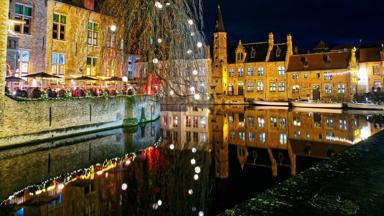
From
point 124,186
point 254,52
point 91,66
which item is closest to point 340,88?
point 254,52

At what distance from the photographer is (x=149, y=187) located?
6.61m

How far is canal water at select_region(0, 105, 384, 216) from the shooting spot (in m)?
5.65

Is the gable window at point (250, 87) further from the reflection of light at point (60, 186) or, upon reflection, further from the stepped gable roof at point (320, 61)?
the reflection of light at point (60, 186)

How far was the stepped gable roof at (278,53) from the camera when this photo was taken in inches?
1741

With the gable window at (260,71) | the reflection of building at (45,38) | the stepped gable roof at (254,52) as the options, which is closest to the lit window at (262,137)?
the reflection of building at (45,38)

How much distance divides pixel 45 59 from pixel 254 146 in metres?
14.2

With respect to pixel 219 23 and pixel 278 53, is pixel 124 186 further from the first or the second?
pixel 219 23

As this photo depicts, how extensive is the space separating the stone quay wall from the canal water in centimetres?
61

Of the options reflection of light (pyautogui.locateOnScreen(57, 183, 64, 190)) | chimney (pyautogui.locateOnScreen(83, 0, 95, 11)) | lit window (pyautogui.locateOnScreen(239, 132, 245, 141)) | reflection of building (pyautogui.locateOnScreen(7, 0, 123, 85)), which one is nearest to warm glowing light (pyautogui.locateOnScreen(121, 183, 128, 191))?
reflection of light (pyautogui.locateOnScreen(57, 183, 64, 190))

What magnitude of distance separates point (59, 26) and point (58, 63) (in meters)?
2.46

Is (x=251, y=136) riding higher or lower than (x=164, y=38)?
lower

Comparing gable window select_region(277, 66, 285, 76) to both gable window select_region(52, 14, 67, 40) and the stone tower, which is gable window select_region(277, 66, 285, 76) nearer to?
the stone tower

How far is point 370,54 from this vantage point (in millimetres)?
40719

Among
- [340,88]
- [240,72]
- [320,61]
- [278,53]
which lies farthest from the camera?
[240,72]
